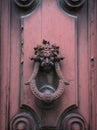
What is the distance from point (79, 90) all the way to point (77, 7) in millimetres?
321

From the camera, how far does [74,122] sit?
60.2 inches

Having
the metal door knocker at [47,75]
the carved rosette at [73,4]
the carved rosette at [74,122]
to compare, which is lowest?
the carved rosette at [74,122]

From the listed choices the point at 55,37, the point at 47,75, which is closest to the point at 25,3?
the point at 55,37

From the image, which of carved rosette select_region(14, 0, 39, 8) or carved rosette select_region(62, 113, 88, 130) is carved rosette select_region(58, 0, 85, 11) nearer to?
carved rosette select_region(14, 0, 39, 8)

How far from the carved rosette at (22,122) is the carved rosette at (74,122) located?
0.39ft

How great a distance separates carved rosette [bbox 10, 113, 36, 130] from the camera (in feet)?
5.00

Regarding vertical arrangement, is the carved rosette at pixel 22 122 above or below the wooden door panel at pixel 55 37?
below

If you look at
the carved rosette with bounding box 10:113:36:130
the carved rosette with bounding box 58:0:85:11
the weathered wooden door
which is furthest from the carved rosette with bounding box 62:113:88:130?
the carved rosette with bounding box 58:0:85:11

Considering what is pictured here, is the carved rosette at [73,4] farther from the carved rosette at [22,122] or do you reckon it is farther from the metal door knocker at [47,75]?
the carved rosette at [22,122]

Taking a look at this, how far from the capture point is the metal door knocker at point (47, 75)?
150 cm

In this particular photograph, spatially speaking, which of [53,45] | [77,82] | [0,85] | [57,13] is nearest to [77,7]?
[57,13]

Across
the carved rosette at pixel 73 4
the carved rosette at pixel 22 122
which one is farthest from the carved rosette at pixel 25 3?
the carved rosette at pixel 22 122

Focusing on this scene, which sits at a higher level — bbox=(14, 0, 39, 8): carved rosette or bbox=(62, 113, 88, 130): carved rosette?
bbox=(14, 0, 39, 8): carved rosette

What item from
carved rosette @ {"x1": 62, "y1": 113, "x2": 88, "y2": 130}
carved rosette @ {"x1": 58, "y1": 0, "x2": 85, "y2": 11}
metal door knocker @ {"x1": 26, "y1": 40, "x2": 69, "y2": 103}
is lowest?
carved rosette @ {"x1": 62, "y1": 113, "x2": 88, "y2": 130}
